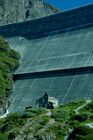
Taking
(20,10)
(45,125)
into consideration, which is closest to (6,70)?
(45,125)

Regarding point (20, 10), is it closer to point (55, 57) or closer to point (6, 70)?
point (55, 57)

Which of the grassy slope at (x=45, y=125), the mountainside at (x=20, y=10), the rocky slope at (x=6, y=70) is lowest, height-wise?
the mountainside at (x=20, y=10)

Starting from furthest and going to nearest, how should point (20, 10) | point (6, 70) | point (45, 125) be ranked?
point (20, 10)
point (6, 70)
point (45, 125)

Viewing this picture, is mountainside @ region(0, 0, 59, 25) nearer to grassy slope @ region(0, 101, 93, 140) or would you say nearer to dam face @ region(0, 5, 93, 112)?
dam face @ region(0, 5, 93, 112)

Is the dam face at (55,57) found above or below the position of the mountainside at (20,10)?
above

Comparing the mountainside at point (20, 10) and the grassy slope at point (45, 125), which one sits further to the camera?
the mountainside at point (20, 10)

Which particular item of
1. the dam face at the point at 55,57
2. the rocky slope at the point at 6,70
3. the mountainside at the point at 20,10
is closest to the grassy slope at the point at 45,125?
the dam face at the point at 55,57

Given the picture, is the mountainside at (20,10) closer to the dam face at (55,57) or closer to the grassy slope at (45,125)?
the dam face at (55,57)
